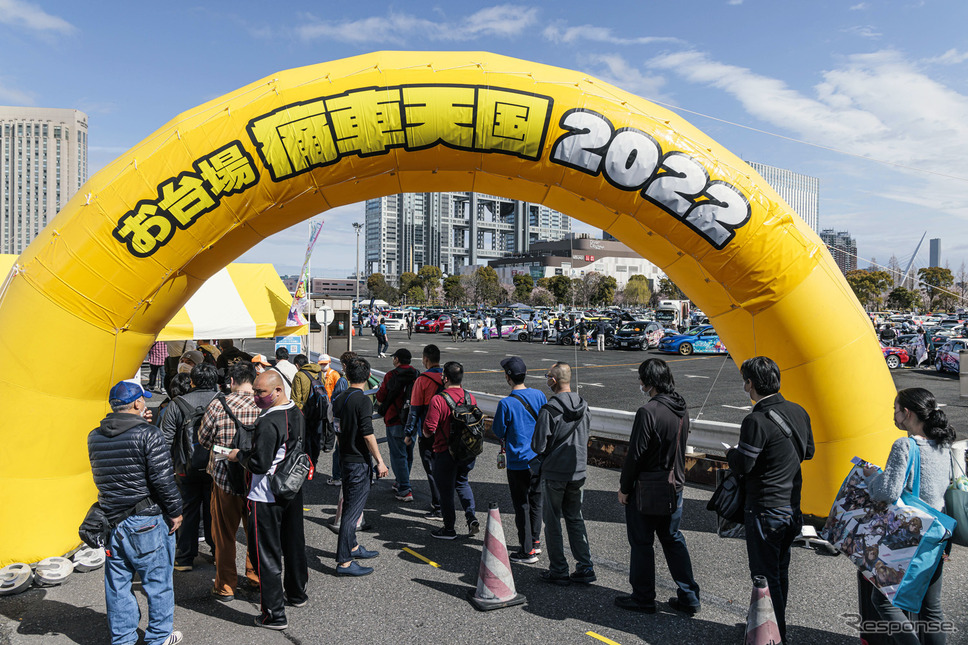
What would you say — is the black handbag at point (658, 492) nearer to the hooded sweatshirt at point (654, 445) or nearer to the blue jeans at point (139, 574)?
the hooded sweatshirt at point (654, 445)

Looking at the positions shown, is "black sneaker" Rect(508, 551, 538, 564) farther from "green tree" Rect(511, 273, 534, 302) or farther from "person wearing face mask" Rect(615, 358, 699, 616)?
"green tree" Rect(511, 273, 534, 302)

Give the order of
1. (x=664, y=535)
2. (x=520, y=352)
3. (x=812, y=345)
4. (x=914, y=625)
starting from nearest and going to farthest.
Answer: (x=914, y=625), (x=664, y=535), (x=812, y=345), (x=520, y=352)

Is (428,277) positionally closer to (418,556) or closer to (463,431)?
(463,431)

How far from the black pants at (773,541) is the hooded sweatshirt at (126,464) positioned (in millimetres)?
3780

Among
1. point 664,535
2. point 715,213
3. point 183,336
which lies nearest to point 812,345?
point 715,213

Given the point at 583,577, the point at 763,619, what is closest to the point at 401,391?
the point at 583,577

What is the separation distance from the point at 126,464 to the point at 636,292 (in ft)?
347

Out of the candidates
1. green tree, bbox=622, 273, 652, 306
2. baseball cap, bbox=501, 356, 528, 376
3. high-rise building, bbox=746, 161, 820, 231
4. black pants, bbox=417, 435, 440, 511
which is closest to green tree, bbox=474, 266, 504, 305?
green tree, bbox=622, 273, 652, 306

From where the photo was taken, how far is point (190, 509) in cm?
521

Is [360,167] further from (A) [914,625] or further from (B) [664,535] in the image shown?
(A) [914,625]

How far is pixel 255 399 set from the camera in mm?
4344

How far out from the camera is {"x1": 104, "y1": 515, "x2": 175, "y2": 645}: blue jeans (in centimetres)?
377

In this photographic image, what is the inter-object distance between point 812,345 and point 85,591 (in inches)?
260

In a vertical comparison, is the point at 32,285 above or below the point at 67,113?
below
